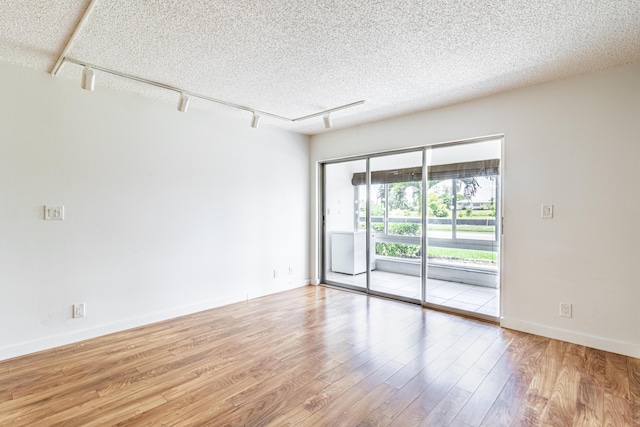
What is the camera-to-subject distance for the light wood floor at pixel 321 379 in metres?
1.94

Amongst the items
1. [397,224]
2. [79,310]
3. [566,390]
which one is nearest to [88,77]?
[79,310]

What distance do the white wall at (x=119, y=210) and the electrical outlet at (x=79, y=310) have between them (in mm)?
46

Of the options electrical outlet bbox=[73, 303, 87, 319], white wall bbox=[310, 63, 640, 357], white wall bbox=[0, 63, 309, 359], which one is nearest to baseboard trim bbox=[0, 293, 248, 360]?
white wall bbox=[0, 63, 309, 359]

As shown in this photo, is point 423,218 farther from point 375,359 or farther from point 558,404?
point 558,404

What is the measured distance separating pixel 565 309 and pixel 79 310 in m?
4.71

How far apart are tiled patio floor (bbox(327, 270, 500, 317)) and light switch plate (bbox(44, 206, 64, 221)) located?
3.86m

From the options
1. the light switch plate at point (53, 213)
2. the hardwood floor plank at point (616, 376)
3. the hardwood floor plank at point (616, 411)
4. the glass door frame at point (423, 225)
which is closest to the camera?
the hardwood floor plank at point (616, 411)

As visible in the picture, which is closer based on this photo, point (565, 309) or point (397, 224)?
point (565, 309)

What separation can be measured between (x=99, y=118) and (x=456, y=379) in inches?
158

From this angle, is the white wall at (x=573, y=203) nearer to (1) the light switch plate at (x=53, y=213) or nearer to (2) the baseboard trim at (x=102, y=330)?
(2) the baseboard trim at (x=102, y=330)

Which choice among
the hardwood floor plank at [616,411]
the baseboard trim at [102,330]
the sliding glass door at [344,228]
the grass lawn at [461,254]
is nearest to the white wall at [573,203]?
the grass lawn at [461,254]

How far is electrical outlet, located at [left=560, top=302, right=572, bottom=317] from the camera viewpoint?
3.02 metres

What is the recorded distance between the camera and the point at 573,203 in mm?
2986

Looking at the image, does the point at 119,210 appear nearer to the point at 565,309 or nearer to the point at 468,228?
the point at 468,228
